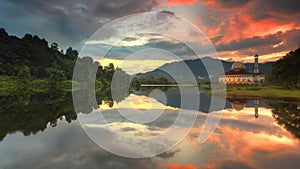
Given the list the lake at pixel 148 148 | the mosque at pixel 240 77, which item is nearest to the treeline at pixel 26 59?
the lake at pixel 148 148

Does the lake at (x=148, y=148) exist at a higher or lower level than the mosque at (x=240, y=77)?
lower

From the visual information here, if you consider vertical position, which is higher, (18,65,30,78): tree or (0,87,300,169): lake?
(18,65,30,78): tree

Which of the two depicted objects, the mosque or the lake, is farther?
the mosque

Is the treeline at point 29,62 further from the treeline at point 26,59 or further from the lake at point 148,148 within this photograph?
the lake at point 148,148

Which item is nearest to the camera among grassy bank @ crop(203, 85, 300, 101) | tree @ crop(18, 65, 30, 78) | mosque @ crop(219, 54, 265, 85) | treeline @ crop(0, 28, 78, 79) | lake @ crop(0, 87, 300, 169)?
Answer: lake @ crop(0, 87, 300, 169)

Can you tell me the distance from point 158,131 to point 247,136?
183 inches

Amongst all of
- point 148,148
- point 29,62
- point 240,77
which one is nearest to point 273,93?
point 148,148

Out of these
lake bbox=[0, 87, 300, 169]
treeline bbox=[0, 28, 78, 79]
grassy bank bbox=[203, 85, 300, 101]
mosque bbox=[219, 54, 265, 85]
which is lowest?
lake bbox=[0, 87, 300, 169]

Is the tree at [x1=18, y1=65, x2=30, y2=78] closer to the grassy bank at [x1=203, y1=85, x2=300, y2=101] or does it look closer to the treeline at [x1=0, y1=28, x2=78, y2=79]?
the treeline at [x1=0, y1=28, x2=78, y2=79]

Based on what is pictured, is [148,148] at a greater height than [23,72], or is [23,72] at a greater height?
[23,72]

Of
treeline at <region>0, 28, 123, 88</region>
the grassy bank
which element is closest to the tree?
treeline at <region>0, 28, 123, 88</region>

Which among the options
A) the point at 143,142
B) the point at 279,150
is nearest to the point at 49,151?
the point at 143,142

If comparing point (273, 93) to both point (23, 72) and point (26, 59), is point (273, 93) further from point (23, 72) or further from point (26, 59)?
point (26, 59)

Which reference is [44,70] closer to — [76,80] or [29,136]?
[76,80]
